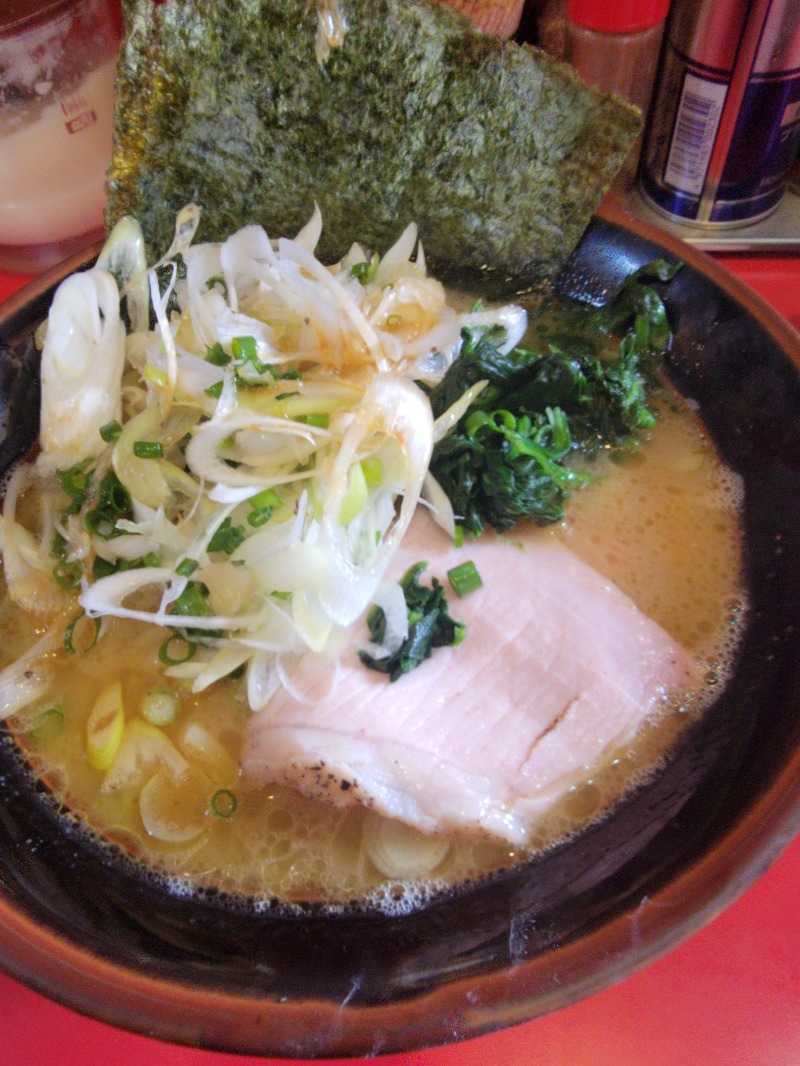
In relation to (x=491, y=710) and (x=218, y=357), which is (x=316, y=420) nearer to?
(x=218, y=357)

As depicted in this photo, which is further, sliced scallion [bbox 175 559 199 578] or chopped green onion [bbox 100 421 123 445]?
chopped green onion [bbox 100 421 123 445]

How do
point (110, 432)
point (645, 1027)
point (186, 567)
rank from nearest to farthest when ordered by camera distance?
point (645, 1027)
point (186, 567)
point (110, 432)

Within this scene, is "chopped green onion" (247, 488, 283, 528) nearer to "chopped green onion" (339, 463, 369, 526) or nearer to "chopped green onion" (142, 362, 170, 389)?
"chopped green onion" (339, 463, 369, 526)

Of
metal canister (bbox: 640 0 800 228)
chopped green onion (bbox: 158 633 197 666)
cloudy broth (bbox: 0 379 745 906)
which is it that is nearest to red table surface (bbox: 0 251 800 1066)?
cloudy broth (bbox: 0 379 745 906)

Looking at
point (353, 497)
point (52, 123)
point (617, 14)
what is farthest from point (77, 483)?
point (617, 14)

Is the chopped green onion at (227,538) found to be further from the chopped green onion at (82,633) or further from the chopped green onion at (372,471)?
the chopped green onion at (82,633)

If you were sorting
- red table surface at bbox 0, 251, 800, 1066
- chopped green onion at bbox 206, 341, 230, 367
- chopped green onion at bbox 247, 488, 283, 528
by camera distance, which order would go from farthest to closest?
1. chopped green onion at bbox 206, 341, 230, 367
2. chopped green onion at bbox 247, 488, 283, 528
3. red table surface at bbox 0, 251, 800, 1066

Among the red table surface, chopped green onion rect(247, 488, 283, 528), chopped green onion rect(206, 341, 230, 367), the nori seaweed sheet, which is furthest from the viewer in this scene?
the nori seaweed sheet
